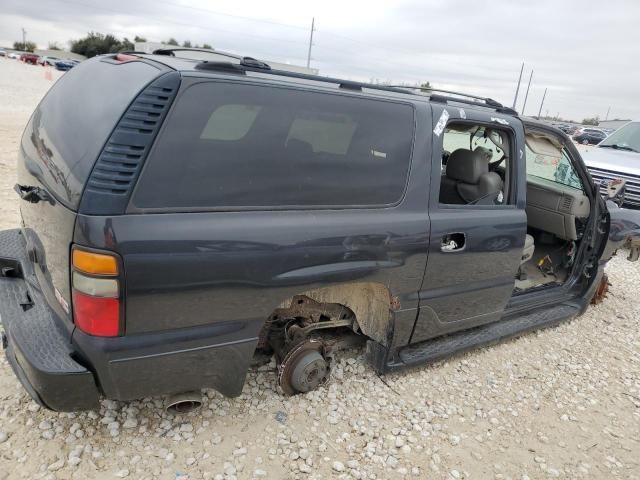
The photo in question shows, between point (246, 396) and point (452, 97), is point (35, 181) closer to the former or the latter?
point (246, 396)

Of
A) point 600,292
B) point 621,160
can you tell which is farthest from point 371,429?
point 621,160

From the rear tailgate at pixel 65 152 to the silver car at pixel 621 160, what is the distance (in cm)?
700

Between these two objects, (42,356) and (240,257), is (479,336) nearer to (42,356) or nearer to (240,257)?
(240,257)

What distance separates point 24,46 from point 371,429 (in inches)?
4051

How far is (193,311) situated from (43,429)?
109cm

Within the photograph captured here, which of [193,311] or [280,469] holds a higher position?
[193,311]

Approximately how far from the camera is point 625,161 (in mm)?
7836

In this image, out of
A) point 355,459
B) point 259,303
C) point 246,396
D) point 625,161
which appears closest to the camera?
point 259,303

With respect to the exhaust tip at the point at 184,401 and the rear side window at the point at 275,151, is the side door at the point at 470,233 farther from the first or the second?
the exhaust tip at the point at 184,401

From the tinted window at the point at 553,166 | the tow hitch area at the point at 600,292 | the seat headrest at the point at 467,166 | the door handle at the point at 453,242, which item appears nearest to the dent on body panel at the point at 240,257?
the door handle at the point at 453,242

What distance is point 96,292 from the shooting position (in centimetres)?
193

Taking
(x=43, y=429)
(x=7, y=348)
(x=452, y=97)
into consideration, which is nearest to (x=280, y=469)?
(x=43, y=429)

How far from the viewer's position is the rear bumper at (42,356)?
1984mm

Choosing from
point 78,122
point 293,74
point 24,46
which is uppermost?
point 293,74
